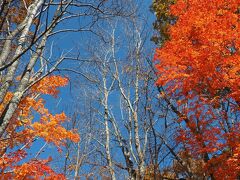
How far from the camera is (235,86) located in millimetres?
9875

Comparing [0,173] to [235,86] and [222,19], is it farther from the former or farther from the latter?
[222,19]

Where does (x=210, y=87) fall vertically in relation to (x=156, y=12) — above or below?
below

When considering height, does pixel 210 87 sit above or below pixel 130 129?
above

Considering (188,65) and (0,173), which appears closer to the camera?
(0,173)

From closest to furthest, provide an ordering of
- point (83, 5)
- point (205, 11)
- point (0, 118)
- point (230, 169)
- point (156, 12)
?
point (0, 118) < point (83, 5) < point (230, 169) < point (205, 11) < point (156, 12)

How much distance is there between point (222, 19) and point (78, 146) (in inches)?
503

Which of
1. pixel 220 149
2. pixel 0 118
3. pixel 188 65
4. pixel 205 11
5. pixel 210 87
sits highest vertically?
pixel 205 11

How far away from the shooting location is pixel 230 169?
9.60 metres

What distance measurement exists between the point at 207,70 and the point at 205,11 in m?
3.25

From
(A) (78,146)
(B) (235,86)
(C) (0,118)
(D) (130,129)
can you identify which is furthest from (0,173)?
(A) (78,146)

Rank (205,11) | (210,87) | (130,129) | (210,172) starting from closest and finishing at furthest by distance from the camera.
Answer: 1. (210,172)
2. (210,87)
3. (130,129)
4. (205,11)

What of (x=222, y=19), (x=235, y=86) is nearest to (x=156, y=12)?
(x=222, y=19)

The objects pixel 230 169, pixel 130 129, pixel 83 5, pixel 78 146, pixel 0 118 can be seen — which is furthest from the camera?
pixel 78 146

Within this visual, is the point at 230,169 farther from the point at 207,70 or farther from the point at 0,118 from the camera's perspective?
the point at 0,118
